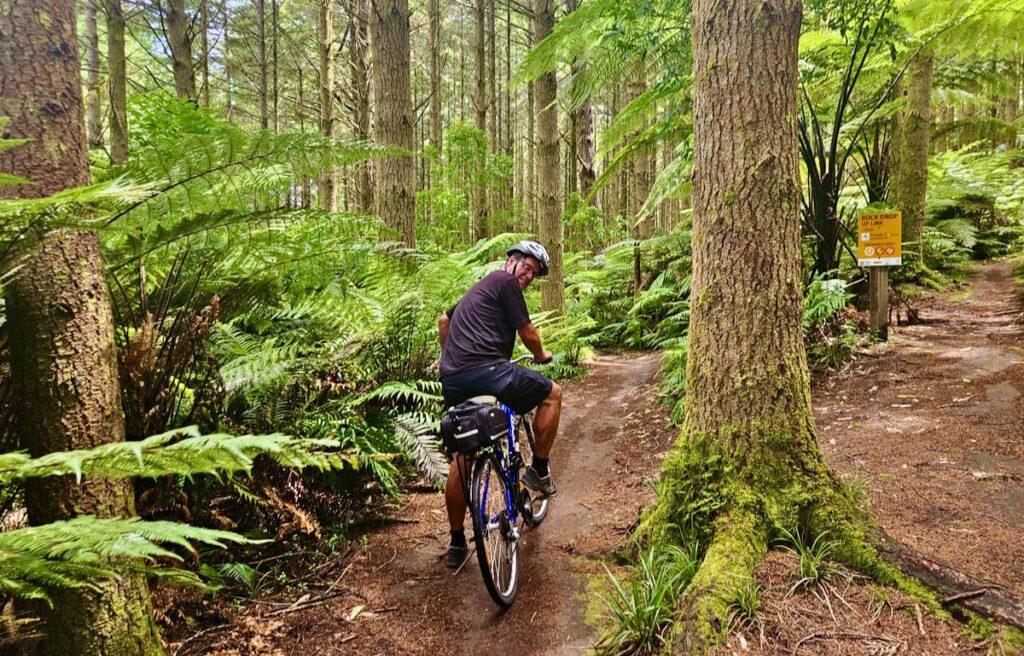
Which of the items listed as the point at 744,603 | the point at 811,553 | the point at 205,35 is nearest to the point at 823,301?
the point at 811,553

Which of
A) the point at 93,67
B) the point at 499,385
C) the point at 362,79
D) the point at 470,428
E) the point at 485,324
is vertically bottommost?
the point at 470,428

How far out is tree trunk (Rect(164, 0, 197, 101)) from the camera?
6.88 meters

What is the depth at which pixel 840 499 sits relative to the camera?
265 cm

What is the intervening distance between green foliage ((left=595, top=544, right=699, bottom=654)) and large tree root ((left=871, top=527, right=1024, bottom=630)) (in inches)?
32.6

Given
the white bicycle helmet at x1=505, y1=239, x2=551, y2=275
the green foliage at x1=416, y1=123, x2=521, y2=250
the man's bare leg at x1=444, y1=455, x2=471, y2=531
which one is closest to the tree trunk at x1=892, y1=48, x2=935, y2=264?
the white bicycle helmet at x1=505, y1=239, x2=551, y2=275

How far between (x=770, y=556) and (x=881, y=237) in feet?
13.2

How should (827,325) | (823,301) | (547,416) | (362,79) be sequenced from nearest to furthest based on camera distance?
(547,416)
(823,301)
(827,325)
(362,79)

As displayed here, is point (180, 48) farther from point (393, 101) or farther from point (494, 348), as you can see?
point (494, 348)

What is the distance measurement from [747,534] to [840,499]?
49cm

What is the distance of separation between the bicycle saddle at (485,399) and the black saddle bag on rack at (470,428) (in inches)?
6.4

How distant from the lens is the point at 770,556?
2.55m

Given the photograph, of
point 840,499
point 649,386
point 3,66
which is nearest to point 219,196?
point 3,66

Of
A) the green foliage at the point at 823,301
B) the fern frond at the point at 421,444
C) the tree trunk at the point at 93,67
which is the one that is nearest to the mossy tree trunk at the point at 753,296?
the fern frond at the point at 421,444

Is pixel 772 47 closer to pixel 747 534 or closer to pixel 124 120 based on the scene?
pixel 747 534
